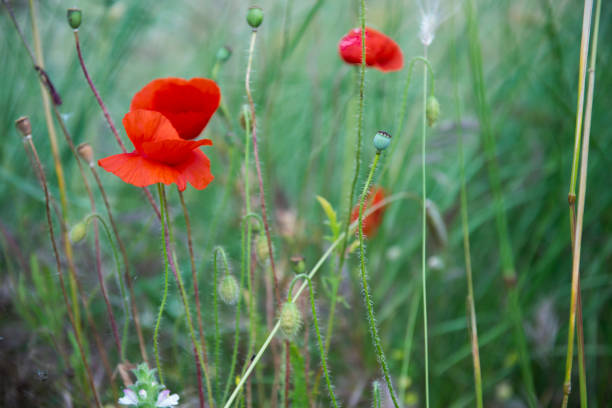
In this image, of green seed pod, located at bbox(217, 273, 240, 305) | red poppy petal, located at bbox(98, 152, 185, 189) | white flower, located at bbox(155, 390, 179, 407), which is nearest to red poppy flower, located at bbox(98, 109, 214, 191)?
red poppy petal, located at bbox(98, 152, 185, 189)

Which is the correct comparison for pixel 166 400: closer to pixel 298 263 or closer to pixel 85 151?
pixel 298 263

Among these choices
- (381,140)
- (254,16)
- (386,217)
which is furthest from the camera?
(386,217)

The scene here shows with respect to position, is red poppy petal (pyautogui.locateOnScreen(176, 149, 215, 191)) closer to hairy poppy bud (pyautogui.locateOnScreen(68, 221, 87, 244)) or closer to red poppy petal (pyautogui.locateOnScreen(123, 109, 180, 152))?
red poppy petal (pyautogui.locateOnScreen(123, 109, 180, 152))

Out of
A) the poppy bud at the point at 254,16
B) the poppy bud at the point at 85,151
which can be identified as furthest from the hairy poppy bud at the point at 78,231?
the poppy bud at the point at 254,16

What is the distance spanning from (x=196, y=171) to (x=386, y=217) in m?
0.68

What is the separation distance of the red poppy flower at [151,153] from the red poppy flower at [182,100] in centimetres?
6

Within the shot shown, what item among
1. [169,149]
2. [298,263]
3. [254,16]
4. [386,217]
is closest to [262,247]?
[298,263]

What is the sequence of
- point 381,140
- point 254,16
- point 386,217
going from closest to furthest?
point 381,140, point 254,16, point 386,217

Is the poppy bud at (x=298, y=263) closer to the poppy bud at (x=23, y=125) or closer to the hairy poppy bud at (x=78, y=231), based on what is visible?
the hairy poppy bud at (x=78, y=231)

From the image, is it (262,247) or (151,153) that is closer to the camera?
(151,153)

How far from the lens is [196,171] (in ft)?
2.06

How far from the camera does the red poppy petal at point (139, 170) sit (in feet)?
1.85

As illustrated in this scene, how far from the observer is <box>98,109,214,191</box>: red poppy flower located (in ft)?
1.87

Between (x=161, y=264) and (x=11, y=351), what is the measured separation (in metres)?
0.38
